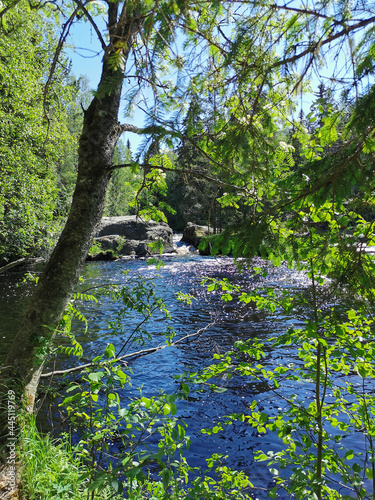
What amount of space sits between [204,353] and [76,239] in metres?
6.19

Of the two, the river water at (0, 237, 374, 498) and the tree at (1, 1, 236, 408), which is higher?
the tree at (1, 1, 236, 408)

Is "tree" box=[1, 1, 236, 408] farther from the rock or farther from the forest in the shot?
the rock

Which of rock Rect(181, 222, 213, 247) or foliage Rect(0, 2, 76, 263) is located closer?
foliage Rect(0, 2, 76, 263)

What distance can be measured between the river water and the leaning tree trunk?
1342 mm

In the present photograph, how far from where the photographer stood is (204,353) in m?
8.38

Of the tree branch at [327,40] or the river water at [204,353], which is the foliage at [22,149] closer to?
the river water at [204,353]

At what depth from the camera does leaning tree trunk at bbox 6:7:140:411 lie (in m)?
2.94

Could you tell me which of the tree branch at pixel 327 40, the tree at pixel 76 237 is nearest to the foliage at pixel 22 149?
the tree at pixel 76 237

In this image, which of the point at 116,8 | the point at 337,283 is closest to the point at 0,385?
the point at 337,283

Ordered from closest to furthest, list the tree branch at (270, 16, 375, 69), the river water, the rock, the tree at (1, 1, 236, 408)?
the tree branch at (270, 16, 375, 69) < the tree at (1, 1, 236, 408) < the river water < the rock

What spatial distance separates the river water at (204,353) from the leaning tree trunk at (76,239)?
134cm

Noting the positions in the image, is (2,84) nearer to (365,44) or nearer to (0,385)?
(0,385)

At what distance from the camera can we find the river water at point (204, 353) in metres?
4.95

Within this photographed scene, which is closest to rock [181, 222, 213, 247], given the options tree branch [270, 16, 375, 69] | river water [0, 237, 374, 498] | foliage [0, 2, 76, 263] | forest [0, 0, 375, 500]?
river water [0, 237, 374, 498]
